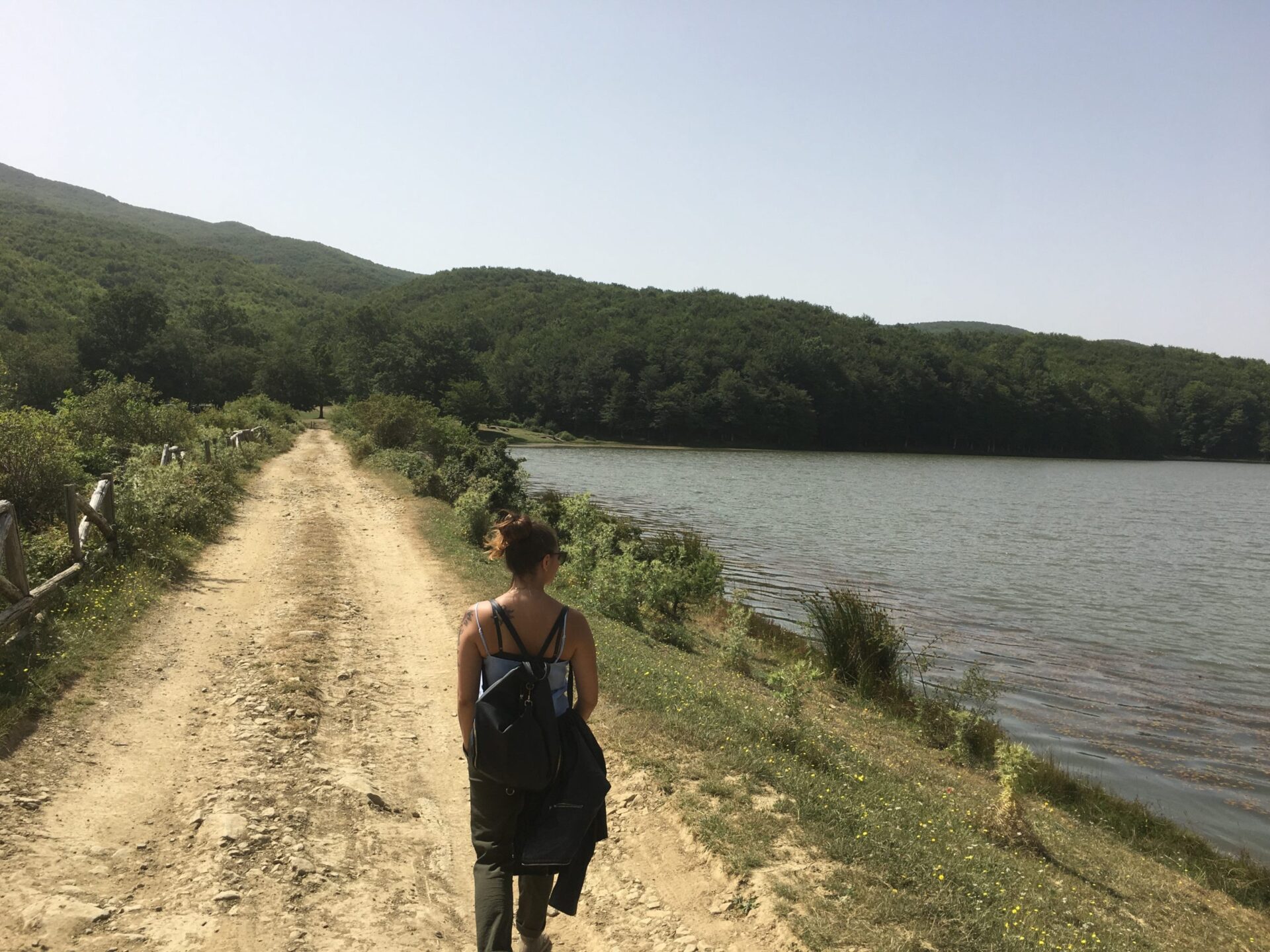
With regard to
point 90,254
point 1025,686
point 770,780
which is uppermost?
point 90,254

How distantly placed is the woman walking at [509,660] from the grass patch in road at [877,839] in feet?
5.70

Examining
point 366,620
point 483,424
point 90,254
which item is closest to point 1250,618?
point 366,620

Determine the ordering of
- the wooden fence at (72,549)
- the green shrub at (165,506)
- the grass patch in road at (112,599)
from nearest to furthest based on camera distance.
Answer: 1. the grass patch in road at (112,599)
2. the wooden fence at (72,549)
3. the green shrub at (165,506)

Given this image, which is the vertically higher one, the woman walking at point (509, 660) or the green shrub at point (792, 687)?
the woman walking at point (509, 660)

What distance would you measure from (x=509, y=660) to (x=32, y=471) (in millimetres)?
12239

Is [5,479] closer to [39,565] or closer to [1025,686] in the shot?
[39,565]

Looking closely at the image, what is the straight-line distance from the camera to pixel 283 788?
5.50 meters

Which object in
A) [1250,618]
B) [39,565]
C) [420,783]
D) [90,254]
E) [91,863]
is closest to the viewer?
[91,863]

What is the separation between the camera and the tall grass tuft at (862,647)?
1222 cm

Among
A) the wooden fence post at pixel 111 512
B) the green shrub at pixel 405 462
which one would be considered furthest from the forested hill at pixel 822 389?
the wooden fence post at pixel 111 512

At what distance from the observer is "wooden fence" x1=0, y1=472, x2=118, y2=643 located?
7.17 metres

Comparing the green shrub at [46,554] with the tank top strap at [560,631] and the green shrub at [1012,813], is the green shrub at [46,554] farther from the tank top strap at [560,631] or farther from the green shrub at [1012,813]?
the green shrub at [1012,813]

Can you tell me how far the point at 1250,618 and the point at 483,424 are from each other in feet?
239

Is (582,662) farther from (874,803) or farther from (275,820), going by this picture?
(874,803)
